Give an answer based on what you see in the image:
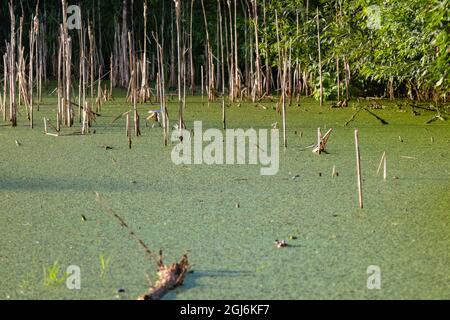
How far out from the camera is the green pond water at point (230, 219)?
84.0 inches

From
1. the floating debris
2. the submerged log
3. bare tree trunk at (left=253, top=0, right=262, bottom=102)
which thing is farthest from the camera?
bare tree trunk at (left=253, top=0, right=262, bottom=102)

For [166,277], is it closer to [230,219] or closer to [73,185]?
[230,219]

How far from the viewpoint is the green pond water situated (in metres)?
2.13

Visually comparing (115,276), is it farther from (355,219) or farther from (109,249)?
(355,219)

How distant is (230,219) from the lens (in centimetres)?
278

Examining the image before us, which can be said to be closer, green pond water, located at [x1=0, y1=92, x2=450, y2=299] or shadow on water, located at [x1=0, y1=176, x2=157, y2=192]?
green pond water, located at [x1=0, y1=92, x2=450, y2=299]

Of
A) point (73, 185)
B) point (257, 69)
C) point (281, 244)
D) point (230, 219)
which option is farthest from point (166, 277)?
point (257, 69)

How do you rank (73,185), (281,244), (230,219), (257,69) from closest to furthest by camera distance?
(281,244)
(230,219)
(73,185)
(257,69)

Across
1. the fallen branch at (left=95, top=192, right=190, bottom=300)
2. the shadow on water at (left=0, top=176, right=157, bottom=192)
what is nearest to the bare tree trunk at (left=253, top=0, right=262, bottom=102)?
the shadow on water at (left=0, top=176, right=157, bottom=192)

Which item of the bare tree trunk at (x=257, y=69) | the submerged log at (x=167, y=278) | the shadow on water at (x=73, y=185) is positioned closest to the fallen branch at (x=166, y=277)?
the submerged log at (x=167, y=278)

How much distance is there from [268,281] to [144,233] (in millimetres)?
586

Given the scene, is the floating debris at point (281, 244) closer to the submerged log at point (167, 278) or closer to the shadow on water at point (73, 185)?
the submerged log at point (167, 278)

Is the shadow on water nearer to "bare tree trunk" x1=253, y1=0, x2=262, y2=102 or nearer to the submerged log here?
the submerged log

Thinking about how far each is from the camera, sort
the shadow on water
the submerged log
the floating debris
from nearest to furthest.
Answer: the submerged log → the floating debris → the shadow on water
